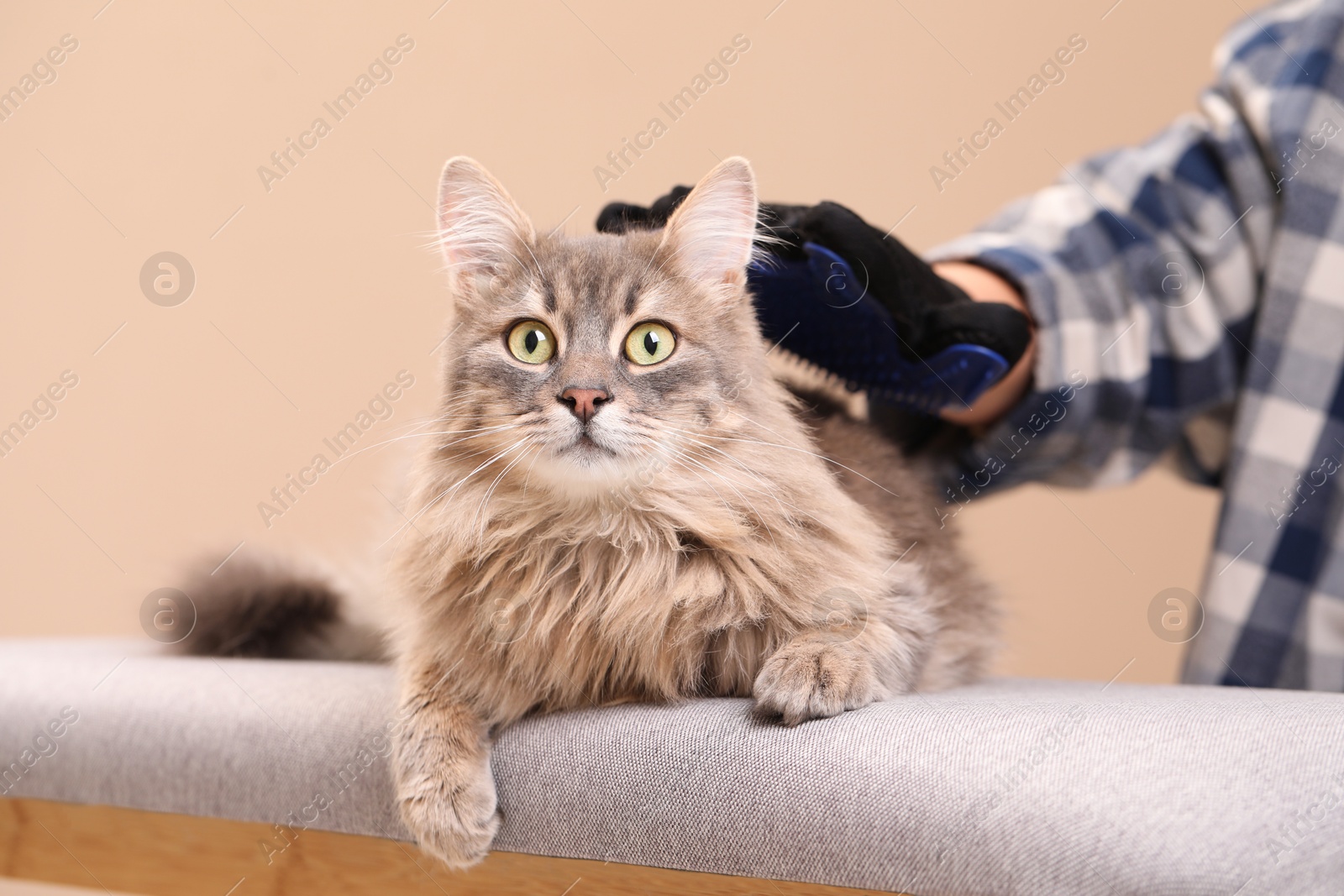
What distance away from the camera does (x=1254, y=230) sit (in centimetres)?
191

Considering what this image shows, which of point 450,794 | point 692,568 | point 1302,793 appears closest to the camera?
point 1302,793

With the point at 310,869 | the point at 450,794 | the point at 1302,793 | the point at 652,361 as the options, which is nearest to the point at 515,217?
the point at 652,361

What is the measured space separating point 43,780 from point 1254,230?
2.42 metres

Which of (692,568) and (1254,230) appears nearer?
(692,568)

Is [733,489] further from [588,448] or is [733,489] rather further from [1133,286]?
[1133,286]

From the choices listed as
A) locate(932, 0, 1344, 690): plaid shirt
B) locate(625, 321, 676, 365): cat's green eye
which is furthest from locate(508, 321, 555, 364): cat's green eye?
locate(932, 0, 1344, 690): plaid shirt

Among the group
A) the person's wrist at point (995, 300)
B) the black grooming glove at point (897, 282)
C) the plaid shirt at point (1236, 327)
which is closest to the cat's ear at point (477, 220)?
the black grooming glove at point (897, 282)

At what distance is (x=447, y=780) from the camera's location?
1202 mm

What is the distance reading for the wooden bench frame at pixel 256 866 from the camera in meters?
1.16

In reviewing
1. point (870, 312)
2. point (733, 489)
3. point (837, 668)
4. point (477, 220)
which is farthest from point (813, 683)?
point (477, 220)

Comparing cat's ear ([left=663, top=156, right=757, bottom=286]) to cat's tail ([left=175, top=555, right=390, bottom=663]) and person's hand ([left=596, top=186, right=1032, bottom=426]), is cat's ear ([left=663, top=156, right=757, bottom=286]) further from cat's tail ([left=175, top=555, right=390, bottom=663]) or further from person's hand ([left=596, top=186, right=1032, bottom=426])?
cat's tail ([left=175, top=555, right=390, bottom=663])

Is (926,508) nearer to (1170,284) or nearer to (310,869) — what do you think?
(1170,284)

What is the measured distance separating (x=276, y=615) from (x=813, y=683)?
1359mm

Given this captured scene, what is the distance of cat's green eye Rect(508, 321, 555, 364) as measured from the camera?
1.36 meters
